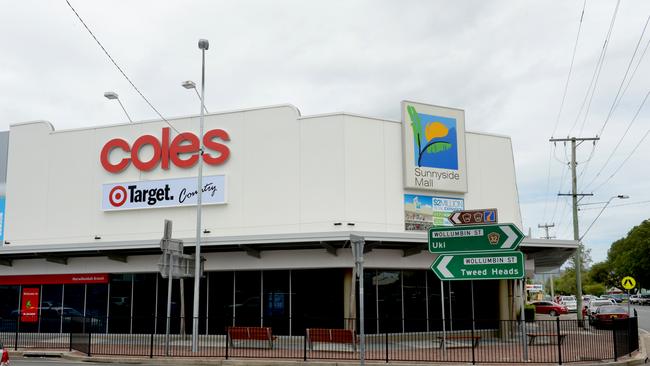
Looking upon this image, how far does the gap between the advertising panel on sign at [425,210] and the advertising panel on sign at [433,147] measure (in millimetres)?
485

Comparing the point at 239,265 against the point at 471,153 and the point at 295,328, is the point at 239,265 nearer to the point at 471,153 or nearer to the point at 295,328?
the point at 295,328

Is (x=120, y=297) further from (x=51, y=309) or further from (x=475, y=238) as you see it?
(x=475, y=238)

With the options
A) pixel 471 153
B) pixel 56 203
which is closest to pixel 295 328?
pixel 471 153

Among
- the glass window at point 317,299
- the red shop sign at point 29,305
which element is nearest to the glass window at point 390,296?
the glass window at point 317,299

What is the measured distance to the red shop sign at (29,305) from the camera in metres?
28.8

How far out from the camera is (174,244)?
21141 millimetres

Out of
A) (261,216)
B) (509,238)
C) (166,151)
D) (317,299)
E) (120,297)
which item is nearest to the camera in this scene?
(509,238)

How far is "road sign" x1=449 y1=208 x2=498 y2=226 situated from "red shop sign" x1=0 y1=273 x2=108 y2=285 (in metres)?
16.7

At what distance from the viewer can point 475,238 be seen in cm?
1739

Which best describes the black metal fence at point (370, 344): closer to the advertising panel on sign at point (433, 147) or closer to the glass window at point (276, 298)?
the glass window at point (276, 298)

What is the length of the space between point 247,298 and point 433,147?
1005 cm

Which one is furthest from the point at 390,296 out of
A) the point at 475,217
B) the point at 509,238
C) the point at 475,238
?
the point at 509,238

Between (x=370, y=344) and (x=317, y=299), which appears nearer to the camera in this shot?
(x=370, y=344)

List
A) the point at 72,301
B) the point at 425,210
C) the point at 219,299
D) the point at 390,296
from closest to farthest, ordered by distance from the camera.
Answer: the point at 390,296 → the point at 219,299 → the point at 425,210 → the point at 72,301
